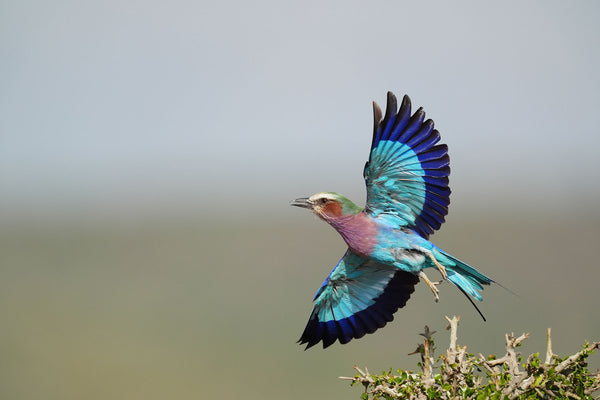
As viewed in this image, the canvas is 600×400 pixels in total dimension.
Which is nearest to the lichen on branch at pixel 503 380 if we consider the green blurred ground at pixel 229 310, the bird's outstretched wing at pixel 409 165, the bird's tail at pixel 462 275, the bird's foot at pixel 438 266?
the bird's foot at pixel 438 266

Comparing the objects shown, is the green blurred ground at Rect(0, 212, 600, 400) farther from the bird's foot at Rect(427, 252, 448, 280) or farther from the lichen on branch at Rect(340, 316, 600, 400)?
the lichen on branch at Rect(340, 316, 600, 400)

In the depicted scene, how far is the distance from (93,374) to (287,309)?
307 inches

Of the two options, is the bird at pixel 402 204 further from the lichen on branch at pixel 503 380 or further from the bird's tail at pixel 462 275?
the lichen on branch at pixel 503 380

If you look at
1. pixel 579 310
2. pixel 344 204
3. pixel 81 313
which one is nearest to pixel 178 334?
pixel 81 313

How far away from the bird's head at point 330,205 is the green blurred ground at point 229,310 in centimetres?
1403

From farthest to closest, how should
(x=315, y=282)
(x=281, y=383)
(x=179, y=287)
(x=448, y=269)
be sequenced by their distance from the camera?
(x=179, y=287) < (x=315, y=282) < (x=281, y=383) < (x=448, y=269)

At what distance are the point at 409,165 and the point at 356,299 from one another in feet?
4.02

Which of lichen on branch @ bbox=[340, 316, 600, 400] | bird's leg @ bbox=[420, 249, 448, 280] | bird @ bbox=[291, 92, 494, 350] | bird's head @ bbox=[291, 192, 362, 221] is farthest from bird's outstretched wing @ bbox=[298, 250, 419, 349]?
lichen on branch @ bbox=[340, 316, 600, 400]

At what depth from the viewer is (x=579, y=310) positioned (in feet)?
79.0

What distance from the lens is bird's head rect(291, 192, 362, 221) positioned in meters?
5.11

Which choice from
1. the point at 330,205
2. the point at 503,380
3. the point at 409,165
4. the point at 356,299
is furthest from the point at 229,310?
the point at 503,380

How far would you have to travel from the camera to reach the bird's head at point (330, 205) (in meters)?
5.11

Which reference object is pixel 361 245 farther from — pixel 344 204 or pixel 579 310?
pixel 579 310

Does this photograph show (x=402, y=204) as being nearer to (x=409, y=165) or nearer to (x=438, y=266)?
(x=409, y=165)
